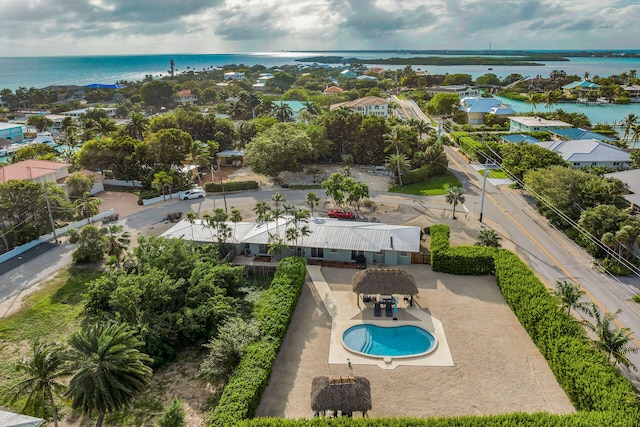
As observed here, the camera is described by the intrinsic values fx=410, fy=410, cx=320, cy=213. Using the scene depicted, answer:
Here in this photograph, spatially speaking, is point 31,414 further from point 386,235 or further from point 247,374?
point 386,235

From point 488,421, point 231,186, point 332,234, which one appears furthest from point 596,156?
point 488,421

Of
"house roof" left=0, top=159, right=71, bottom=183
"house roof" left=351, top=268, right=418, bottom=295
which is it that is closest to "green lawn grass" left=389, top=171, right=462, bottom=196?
"house roof" left=351, top=268, right=418, bottom=295

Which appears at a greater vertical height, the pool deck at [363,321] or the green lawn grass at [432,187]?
the green lawn grass at [432,187]

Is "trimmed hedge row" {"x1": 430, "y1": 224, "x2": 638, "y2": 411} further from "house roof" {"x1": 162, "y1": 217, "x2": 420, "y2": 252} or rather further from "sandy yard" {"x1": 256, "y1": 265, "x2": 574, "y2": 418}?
"house roof" {"x1": 162, "y1": 217, "x2": 420, "y2": 252}

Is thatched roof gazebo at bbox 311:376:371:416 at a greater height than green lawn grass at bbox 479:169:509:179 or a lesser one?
lesser

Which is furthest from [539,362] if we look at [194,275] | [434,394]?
[194,275]

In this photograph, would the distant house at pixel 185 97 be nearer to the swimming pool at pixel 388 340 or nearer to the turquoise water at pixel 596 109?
the turquoise water at pixel 596 109

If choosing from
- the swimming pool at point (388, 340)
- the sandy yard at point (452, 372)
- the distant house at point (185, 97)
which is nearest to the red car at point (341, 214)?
the sandy yard at point (452, 372)
